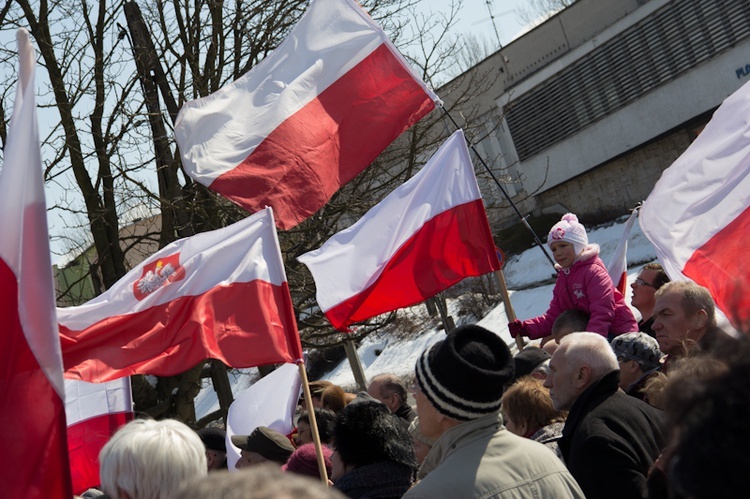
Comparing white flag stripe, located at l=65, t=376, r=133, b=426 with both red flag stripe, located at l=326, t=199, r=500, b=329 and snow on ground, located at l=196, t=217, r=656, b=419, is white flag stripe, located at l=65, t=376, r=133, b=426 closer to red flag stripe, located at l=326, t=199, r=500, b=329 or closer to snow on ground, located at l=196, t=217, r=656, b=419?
red flag stripe, located at l=326, t=199, r=500, b=329

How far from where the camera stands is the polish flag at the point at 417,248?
645 cm

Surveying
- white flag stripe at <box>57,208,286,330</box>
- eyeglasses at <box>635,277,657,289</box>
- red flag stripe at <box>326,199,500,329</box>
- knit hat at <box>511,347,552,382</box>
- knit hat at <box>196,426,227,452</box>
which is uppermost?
white flag stripe at <box>57,208,286,330</box>

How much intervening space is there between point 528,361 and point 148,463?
3111mm

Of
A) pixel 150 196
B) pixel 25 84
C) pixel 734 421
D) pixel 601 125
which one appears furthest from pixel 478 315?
pixel 734 421

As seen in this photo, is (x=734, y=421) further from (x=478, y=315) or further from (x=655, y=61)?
(x=655, y=61)

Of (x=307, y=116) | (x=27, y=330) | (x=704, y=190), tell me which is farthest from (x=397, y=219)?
(x=27, y=330)

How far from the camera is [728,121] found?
5.55 metres

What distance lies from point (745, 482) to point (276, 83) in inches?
244

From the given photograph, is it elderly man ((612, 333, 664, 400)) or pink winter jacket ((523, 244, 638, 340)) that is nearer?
elderly man ((612, 333, 664, 400))

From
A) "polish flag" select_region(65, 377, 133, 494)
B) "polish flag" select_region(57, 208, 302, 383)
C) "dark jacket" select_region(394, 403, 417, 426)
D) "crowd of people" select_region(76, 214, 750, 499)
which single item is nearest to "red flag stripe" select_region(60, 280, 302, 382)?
"polish flag" select_region(57, 208, 302, 383)

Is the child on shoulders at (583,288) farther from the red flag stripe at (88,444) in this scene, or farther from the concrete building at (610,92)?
the concrete building at (610,92)

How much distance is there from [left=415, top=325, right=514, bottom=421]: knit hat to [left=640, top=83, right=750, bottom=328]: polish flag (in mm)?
2046

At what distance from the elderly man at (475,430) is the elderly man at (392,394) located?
2.84 metres

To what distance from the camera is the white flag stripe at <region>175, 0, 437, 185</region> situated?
6887mm
